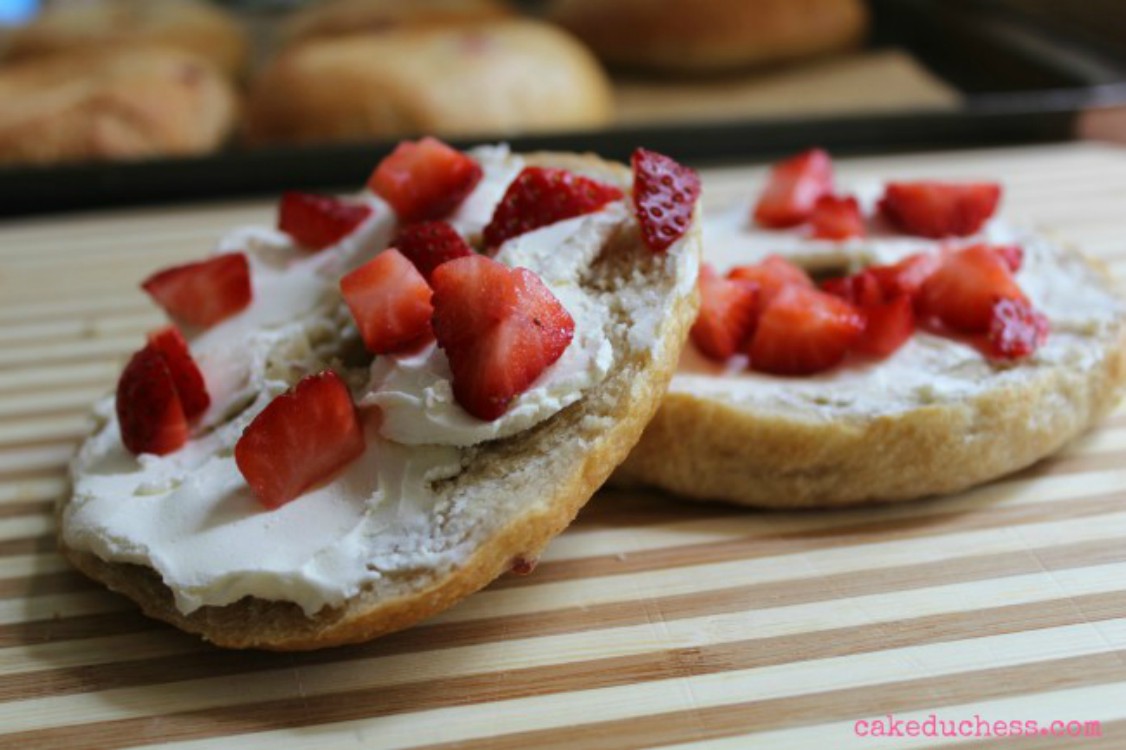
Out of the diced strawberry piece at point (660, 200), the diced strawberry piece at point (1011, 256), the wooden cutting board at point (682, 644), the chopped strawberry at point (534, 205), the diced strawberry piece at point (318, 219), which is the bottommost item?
the wooden cutting board at point (682, 644)

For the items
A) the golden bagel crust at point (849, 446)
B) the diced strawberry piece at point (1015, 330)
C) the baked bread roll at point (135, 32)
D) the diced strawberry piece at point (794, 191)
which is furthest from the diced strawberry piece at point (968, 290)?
the baked bread roll at point (135, 32)

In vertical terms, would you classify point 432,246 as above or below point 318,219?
above

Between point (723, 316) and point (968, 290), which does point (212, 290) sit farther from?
point (968, 290)

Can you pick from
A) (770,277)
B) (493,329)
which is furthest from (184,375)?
(770,277)

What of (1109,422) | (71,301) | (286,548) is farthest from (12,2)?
(1109,422)

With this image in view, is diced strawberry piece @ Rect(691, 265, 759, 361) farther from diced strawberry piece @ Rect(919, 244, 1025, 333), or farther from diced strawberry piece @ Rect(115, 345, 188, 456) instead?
diced strawberry piece @ Rect(115, 345, 188, 456)

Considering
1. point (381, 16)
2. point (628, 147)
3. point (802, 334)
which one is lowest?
point (381, 16)

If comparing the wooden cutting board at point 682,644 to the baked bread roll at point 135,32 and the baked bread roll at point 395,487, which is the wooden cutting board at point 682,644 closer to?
the baked bread roll at point 395,487
